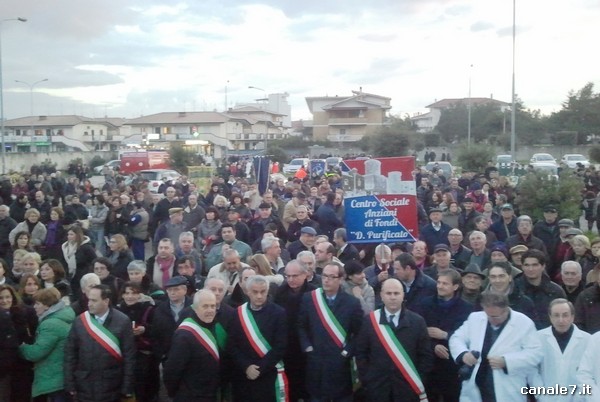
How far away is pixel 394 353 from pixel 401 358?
0.22 feet

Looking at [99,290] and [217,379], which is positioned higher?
[99,290]

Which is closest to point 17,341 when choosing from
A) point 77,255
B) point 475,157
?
point 77,255

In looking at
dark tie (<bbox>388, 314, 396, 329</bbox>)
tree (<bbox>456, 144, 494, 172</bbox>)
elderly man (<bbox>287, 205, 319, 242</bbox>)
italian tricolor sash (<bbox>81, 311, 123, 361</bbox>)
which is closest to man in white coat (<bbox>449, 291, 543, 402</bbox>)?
dark tie (<bbox>388, 314, 396, 329</bbox>)

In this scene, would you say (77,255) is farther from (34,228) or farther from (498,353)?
(498,353)

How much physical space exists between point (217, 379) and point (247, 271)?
134 cm

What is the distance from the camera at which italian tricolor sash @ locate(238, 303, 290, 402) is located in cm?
573

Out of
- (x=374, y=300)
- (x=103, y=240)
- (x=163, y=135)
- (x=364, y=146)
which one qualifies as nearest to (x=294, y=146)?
(x=364, y=146)

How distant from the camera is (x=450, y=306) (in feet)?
19.4

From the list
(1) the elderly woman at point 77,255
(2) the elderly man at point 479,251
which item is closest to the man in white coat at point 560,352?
(2) the elderly man at point 479,251

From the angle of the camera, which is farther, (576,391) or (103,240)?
(103,240)

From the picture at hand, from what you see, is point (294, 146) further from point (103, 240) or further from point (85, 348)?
point (85, 348)

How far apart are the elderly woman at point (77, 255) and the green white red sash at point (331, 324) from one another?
451cm

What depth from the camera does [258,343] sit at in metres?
5.74

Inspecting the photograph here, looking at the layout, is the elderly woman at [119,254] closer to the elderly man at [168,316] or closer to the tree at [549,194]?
the elderly man at [168,316]
